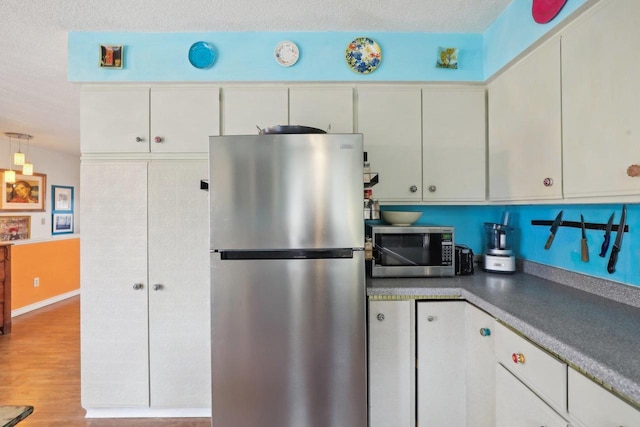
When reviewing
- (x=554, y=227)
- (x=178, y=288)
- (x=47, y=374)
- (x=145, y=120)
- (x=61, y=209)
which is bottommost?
(x=47, y=374)

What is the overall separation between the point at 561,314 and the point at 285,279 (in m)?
1.15

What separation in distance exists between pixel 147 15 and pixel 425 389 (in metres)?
2.59

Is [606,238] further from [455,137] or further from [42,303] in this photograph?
[42,303]

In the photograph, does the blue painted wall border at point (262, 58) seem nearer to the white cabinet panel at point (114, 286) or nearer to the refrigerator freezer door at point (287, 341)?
the white cabinet panel at point (114, 286)

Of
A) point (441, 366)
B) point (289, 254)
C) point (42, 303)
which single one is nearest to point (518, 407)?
point (441, 366)

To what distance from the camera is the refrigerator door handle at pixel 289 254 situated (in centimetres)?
147

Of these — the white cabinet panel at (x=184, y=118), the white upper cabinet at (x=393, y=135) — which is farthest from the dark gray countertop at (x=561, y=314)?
the white cabinet panel at (x=184, y=118)

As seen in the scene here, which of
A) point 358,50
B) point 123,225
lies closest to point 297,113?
point 358,50


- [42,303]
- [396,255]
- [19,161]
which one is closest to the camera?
[396,255]

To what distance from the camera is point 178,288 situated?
189cm

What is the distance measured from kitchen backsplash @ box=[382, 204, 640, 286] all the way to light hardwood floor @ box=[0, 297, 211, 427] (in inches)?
84.9

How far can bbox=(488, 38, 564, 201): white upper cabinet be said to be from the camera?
1.40 meters

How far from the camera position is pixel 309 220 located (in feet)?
4.77

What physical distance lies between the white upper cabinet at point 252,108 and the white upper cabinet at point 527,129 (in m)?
1.31
